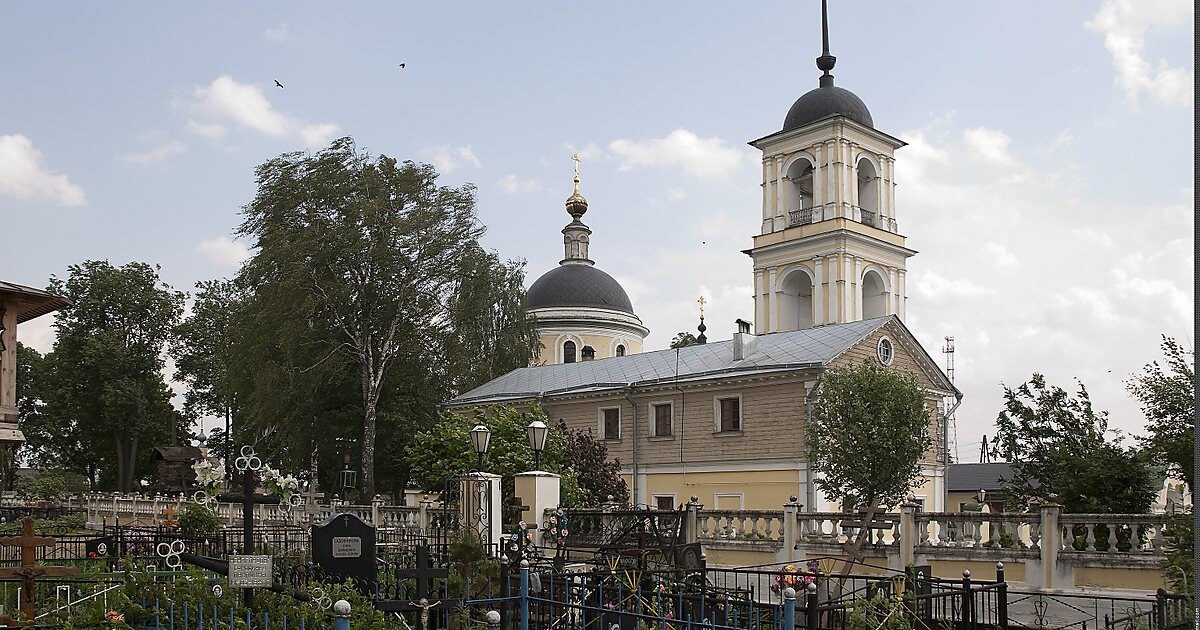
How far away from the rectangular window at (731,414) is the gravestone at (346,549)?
A: 24.6m

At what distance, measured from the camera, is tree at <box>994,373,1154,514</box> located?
21.8 meters

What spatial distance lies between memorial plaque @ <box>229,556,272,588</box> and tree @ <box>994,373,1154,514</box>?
55.2 ft

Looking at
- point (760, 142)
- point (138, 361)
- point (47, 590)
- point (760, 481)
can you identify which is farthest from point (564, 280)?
point (47, 590)

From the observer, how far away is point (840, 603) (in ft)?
35.2

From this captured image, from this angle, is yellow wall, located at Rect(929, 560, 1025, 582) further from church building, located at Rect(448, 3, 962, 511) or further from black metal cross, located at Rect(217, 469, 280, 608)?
black metal cross, located at Rect(217, 469, 280, 608)

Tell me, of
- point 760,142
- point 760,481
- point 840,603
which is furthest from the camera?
point 760,142

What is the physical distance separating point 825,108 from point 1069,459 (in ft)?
112

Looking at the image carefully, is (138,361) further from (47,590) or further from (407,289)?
(47,590)

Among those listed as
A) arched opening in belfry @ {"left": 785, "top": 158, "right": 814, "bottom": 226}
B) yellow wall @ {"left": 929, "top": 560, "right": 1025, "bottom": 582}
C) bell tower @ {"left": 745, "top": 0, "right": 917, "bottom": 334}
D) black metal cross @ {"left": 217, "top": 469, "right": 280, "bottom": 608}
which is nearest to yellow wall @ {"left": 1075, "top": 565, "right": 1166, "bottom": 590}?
yellow wall @ {"left": 929, "top": 560, "right": 1025, "bottom": 582}

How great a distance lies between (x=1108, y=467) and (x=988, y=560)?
3176 millimetres

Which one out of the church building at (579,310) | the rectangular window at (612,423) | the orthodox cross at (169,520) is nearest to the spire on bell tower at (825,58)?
the church building at (579,310)

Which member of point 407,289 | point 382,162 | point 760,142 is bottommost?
point 407,289

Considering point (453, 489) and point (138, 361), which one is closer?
point (453, 489)

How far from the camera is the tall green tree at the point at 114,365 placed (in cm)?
6009
